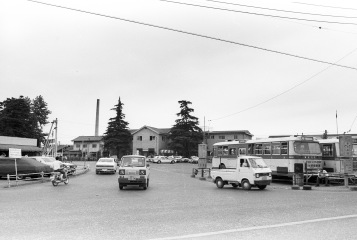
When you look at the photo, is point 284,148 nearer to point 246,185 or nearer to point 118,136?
point 246,185

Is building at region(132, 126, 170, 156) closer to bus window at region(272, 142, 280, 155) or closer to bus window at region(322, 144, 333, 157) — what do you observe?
bus window at region(272, 142, 280, 155)

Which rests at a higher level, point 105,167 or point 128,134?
point 128,134

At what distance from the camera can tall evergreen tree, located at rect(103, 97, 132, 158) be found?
269ft

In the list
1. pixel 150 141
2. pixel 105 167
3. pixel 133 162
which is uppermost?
pixel 150 141

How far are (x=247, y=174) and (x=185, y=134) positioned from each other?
59.2 metres

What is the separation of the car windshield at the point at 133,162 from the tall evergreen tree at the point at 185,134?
58.1 meters

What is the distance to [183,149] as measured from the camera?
263 ft

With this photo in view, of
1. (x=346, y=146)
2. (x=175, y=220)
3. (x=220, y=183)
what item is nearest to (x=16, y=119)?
(x=220, y=183)

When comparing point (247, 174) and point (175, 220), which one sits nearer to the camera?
point (175, 220)

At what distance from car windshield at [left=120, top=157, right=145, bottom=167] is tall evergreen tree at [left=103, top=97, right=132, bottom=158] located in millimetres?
61100

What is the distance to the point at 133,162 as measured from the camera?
68.0 ft

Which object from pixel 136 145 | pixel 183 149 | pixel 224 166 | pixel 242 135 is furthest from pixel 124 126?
pixel 224 166

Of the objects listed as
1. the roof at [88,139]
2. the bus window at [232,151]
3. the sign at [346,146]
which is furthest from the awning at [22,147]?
the roof at [88,139]

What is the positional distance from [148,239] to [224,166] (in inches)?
999
